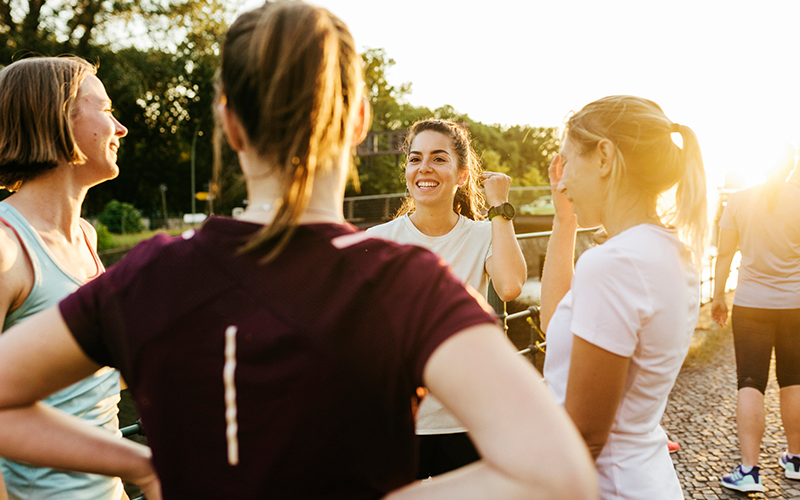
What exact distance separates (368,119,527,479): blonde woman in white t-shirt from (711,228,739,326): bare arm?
2303mm

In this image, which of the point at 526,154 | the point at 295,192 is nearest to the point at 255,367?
the point at 295,192

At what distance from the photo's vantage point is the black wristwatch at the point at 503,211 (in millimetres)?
3041

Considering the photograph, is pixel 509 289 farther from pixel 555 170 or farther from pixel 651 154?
pixel 651 154

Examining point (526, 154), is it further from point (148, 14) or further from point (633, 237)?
point (633, 237)

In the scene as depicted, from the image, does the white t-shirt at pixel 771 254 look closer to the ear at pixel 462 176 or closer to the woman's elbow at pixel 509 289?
the woman's elbow at pixel 509 289

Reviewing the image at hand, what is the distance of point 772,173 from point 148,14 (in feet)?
89.8

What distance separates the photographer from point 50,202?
1892mm

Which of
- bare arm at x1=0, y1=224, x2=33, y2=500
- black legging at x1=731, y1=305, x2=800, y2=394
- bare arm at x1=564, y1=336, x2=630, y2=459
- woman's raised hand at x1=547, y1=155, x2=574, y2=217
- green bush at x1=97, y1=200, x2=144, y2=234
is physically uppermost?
woman's raised hand at x1=547, y1=155, x2=574, y2=217

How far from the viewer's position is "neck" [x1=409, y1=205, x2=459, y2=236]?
3.19m

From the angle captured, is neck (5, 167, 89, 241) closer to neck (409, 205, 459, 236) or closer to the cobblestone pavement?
neck (409, 205, 459, 236)

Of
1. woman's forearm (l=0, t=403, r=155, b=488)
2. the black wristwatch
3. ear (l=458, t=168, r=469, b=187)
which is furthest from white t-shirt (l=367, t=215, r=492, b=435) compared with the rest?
woman's forearm (l=0, t=403, r=155, b=488)

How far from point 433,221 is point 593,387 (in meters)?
1.85

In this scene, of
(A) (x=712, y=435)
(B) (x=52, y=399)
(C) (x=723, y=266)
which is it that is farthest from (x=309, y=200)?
(A) (x=712, y=435)

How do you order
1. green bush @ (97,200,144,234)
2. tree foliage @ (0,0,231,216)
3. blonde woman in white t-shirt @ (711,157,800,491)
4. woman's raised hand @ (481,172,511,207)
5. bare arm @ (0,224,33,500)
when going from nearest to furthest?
bare arm @ (0,224,33,500), woman's raised hand @ (481,172,511,207), blonde woman in white t-shirt @ (711,157,800,491), tree foliage @ (0,0,231,216), green bush @ (97,200,144,234)
